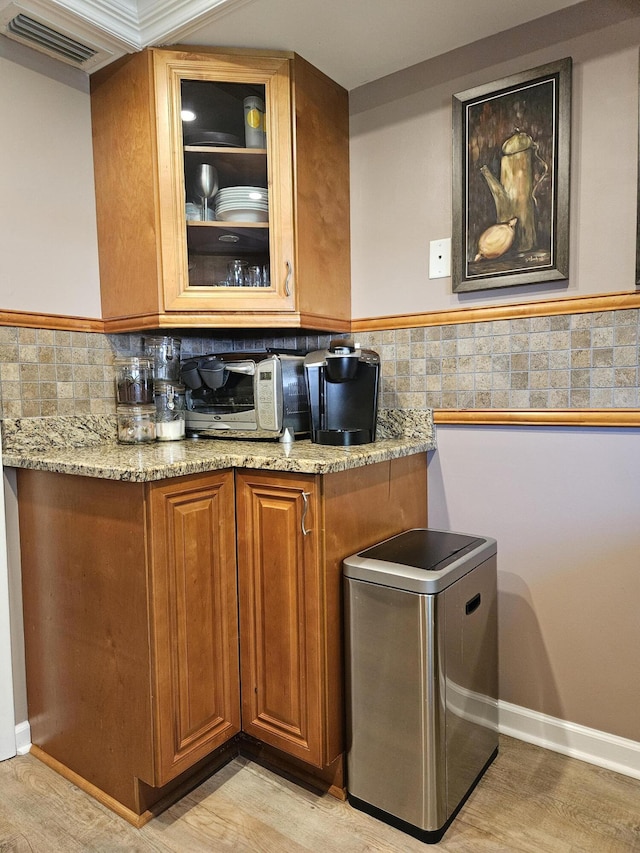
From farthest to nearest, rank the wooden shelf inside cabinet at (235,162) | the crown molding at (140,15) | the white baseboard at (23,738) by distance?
the wooden shelf inside cabinet at (235,162)
the white baseboard at (23,738)
the crown molding at (140,15)

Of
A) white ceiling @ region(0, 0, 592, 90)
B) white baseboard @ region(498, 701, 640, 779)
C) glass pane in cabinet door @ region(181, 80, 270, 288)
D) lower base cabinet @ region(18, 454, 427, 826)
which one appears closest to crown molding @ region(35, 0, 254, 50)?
white ceiling @ region(0, 0, 592, 90)

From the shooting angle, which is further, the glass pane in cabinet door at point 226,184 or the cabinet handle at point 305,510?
the glass pane in cabinet door at point 226,184

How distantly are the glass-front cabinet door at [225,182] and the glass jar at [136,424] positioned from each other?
0.38 metres

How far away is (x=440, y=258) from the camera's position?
6.03 ft

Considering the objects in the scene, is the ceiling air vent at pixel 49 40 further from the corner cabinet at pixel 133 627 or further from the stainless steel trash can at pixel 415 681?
the stainless steel trash can at pixel 415 681

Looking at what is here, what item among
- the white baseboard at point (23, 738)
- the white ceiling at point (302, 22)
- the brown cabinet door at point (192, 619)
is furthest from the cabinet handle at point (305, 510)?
the white ceiling at point (302, 22)

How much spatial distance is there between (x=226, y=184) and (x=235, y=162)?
73 millimetres

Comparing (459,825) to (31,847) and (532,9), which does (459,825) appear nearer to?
(31,847)

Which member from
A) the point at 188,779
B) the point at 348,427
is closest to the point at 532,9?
the point at 348,427

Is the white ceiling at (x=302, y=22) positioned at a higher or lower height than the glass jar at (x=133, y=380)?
higher

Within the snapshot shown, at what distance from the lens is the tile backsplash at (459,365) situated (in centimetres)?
156

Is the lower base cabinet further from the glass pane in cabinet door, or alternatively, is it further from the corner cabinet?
the glass pane in cabinet door

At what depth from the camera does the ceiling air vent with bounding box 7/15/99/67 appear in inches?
62.0

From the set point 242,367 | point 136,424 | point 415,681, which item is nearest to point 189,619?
point 415,681
